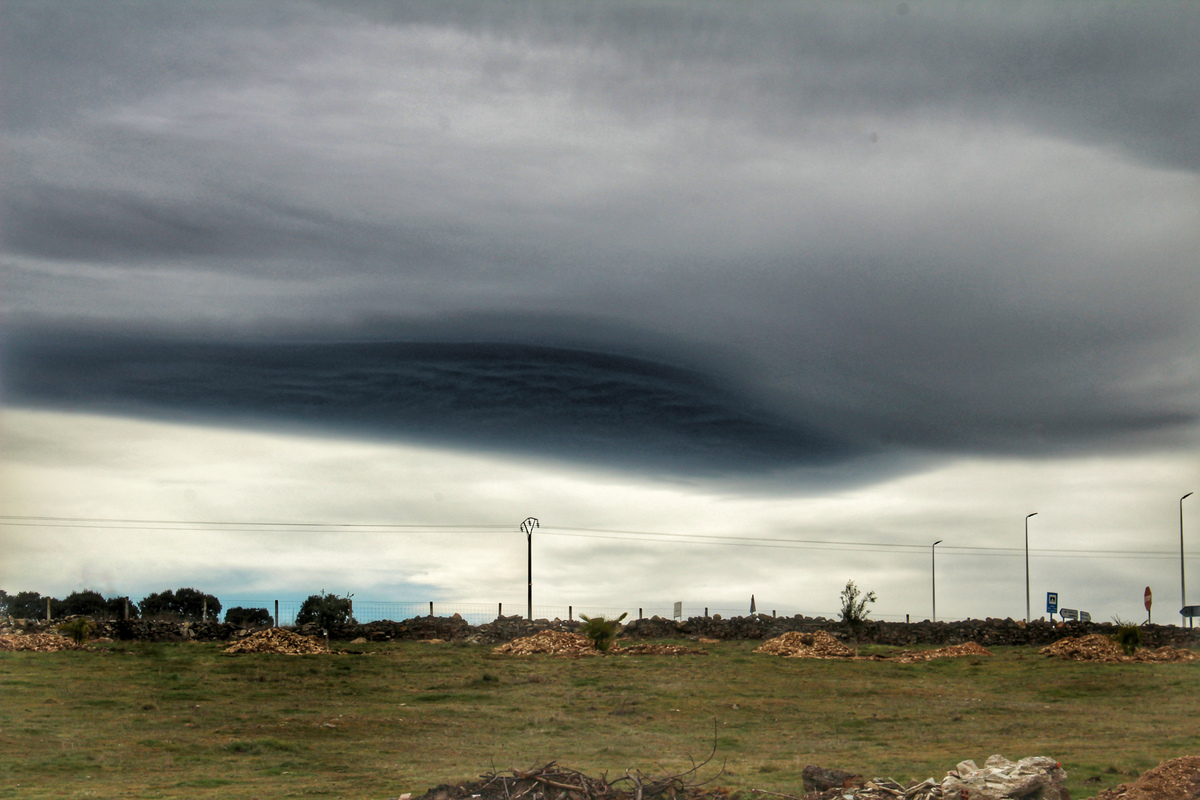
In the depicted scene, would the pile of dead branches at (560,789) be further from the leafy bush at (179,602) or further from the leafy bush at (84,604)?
the leafy bush at (179,602)

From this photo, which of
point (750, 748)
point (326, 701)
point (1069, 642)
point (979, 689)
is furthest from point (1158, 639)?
point (326, 701)

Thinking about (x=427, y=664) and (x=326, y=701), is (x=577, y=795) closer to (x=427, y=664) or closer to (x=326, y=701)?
(x=326, y=701)

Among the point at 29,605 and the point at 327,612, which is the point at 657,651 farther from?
the point at 29,605

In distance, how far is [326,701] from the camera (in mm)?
27422

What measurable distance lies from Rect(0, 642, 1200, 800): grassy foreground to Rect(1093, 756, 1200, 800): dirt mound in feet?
3.41

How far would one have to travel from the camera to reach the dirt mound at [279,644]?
37969 mm

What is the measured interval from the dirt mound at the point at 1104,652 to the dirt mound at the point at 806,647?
856 cm

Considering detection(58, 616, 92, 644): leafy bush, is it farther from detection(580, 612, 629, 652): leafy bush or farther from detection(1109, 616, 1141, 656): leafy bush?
detection(1109, 616, 1141, 656): leafy bush

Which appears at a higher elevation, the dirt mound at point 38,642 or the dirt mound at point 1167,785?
the dirt mound at point 1167,785

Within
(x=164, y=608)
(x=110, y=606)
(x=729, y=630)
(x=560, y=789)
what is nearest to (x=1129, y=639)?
(x=729, y=630)

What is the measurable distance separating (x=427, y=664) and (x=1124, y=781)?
83.4 ft

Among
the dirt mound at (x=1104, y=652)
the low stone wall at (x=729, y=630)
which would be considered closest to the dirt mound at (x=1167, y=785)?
the dirt mound at (x=1104, y=652)

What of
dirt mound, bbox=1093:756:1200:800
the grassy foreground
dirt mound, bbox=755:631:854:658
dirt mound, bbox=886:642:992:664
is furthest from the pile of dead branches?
dirt mound, bbox=886:642:992:664

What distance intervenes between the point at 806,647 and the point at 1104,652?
1176 centimetres
